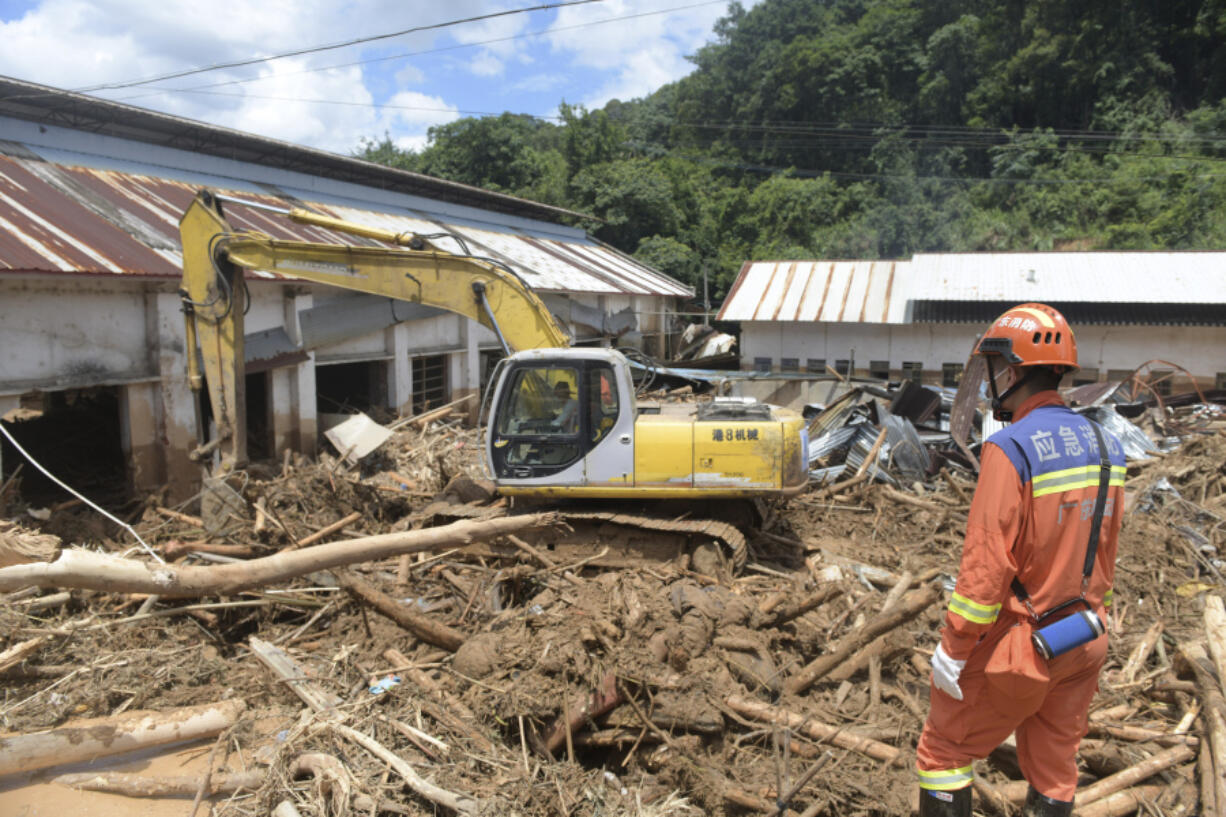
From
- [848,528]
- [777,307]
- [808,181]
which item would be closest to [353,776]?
[848,528]

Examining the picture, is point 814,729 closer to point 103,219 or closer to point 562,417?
point 562,417

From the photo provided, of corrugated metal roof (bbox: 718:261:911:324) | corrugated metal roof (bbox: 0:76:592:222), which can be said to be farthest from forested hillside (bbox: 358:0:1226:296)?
corrugated metal roof (bbox: 0:76:592:222)

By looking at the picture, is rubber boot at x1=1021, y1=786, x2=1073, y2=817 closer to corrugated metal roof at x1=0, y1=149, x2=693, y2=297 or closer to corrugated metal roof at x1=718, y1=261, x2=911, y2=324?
corrugated metal roof at x1=0, y1=149, x2=693, y2=297

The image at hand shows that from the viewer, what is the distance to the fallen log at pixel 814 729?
417 cm

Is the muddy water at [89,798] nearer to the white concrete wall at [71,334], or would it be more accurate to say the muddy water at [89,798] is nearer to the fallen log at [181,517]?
the fallen log at [181,517]

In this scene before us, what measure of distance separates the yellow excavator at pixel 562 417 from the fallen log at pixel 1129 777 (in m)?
3.35

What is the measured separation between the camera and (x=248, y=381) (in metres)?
12.1

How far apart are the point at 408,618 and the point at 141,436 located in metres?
5.72

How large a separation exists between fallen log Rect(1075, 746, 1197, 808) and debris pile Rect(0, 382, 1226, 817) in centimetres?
1

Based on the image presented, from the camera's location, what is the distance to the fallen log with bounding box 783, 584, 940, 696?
4832mm

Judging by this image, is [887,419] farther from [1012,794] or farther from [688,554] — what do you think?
[1012,794]

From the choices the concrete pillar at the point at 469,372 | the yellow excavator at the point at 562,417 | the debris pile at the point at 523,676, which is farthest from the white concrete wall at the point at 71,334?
the concrete pillar at the point at 469,372

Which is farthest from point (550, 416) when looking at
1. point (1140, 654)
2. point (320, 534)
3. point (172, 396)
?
point (172, 396)

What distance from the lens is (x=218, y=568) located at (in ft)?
17.3
